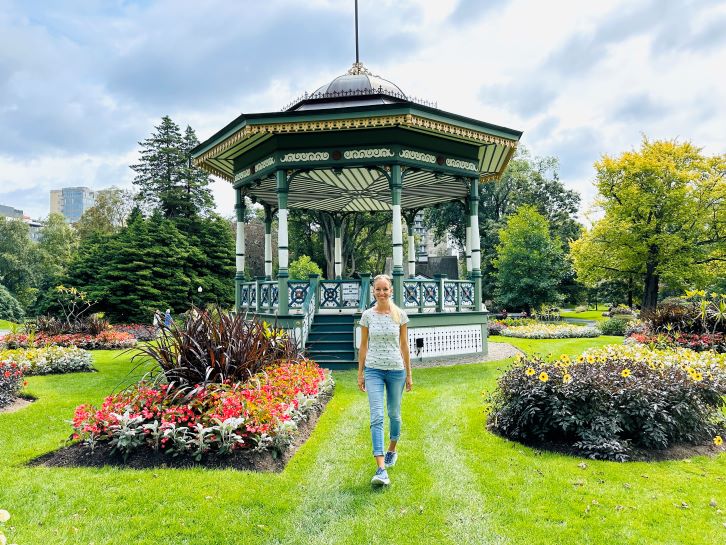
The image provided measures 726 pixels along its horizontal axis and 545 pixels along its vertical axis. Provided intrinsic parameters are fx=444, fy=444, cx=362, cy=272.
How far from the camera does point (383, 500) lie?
11.7ft

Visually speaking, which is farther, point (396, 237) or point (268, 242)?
point (268, 242)

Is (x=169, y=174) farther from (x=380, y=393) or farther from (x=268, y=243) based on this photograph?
(x=380, y=393)

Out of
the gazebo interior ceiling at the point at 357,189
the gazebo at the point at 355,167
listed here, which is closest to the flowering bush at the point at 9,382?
the gazebo at the point at 355,167

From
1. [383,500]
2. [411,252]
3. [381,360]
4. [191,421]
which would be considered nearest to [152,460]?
[191,421]

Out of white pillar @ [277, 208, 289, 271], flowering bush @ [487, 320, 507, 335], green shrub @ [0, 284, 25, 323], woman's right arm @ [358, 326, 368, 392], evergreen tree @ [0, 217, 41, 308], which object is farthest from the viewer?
evergreen tree @ [0, 217, 41, 308]

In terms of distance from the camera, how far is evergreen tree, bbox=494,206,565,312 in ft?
80.2

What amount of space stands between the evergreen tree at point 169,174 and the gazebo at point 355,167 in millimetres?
21100

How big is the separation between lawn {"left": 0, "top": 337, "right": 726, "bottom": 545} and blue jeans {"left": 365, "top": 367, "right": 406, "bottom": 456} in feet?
1.45

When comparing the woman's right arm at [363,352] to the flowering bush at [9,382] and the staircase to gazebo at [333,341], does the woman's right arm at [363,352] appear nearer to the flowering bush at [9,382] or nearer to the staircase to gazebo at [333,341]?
the staircase to gazebo at [333,341]

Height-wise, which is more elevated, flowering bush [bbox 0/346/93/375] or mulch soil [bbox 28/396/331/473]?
flowering bush [bbox 0/346/93/375]

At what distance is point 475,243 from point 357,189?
15.9ft

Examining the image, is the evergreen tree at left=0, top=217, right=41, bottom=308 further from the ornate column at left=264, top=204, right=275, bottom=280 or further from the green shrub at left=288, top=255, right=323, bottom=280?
the ornate column at left=264, top=204, right=275, bottom=280

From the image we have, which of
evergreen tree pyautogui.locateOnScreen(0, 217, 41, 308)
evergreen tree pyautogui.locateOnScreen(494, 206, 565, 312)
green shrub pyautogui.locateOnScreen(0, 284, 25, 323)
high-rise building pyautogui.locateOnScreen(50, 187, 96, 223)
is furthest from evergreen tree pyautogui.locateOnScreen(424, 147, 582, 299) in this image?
high-rise building pyautogui.locateOnScreen(50, 187, 96, 223)

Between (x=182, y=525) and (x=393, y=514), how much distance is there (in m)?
1.51
